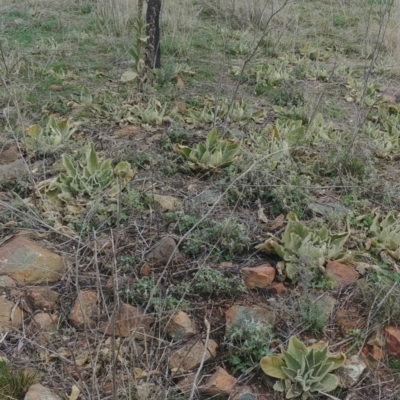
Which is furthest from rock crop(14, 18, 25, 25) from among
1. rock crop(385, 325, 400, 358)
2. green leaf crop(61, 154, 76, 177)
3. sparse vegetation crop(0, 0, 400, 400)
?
rock crop(385, 325, 400, 358)

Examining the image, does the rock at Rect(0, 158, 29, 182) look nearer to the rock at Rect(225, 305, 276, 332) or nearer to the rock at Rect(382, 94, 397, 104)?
the rock at Rect(225, 305, 276, 332)

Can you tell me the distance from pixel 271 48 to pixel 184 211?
151 inches

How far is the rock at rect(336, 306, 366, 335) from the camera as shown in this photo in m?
2.18

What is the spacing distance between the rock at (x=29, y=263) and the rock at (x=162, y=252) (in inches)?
16.7

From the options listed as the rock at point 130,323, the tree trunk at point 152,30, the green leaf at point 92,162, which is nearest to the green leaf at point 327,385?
the rock at point 130,323

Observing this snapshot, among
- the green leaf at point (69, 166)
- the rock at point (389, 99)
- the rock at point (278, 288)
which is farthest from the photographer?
the rock at point (389, 99)

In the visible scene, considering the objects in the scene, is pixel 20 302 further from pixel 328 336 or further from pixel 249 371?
pixel 328 336

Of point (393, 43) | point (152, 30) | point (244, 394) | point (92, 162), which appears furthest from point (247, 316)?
point (393, 43)

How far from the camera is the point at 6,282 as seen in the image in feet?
7.35

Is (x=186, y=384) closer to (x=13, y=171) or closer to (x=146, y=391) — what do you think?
(x=146, y=391)

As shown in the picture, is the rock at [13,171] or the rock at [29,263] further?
the rock at [13,171]

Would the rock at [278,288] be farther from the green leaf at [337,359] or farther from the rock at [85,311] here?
the rock at [85,311]

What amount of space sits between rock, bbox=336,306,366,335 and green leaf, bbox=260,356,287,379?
402 millimetres

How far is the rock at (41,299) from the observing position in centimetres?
216
